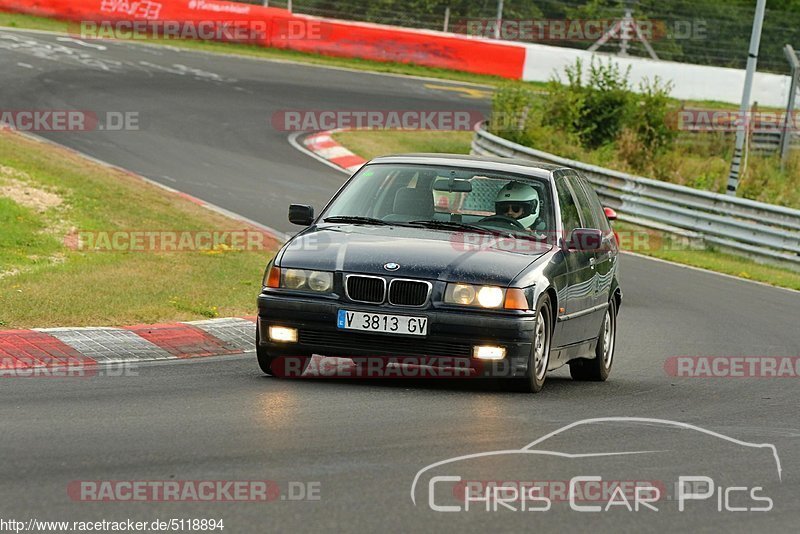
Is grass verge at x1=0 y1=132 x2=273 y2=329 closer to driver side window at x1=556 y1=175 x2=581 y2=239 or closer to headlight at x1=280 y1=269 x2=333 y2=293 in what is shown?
headlight at x1=280 y1=269 x2=333 y2=293

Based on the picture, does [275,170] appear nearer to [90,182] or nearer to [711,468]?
[90,182]

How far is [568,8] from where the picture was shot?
123ft

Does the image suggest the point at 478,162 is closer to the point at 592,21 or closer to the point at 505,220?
the point at 505,220

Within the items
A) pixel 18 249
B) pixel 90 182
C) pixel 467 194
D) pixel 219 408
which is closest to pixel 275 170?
pixel 90 182

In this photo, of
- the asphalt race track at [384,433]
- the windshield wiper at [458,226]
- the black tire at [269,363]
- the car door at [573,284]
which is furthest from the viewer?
the car door at [573,284]

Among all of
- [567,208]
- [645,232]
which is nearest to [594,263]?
[567,208]

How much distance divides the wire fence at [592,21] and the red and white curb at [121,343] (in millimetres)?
27344

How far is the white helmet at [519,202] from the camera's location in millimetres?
9430

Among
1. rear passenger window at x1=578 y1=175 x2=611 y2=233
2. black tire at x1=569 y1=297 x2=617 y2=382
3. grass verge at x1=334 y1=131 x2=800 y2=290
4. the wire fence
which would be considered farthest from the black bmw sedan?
the wire fence

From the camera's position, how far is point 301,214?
375 inches

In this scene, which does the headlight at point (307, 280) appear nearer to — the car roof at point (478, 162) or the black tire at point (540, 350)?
the black tire at point (540, 350)

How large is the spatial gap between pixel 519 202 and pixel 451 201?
1.58 feet

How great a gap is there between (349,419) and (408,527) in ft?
7.10

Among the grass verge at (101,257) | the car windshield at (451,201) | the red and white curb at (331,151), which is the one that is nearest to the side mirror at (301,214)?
the car windshield at (451,201)
